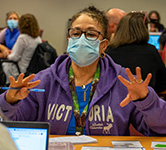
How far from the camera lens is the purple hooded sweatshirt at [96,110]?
1396mm

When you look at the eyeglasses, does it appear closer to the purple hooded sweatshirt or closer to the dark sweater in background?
the purple hooded sweatshirt

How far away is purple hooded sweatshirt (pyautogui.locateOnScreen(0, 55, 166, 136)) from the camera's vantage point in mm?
1396

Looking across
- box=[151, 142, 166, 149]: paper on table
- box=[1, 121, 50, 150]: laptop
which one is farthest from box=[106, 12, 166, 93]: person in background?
box=[1, 121, 50, 150]: laptop

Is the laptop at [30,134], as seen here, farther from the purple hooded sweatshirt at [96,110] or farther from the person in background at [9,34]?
the person in background at [9,34]

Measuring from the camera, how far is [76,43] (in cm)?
160

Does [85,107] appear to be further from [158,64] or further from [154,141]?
[158,64]

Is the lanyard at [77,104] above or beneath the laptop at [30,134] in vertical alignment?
beneath

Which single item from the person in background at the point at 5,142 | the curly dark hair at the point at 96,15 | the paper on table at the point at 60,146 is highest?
the curly dark hair at the point at 96,15

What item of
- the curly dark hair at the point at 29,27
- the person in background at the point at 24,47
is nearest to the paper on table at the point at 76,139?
the person in background at the point at 24,47

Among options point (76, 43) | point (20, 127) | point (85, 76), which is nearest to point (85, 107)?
point (85, 76)

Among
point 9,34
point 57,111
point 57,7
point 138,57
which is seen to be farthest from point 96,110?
point 57,7

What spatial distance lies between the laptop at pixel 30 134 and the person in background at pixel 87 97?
0.44 metres

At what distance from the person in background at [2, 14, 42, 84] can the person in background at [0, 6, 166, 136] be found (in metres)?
2.50

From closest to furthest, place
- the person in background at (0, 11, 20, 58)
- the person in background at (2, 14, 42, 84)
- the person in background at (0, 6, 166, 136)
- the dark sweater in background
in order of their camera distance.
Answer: the person in background at (0, 6, 166, 136) < the dark sweater in background < the person in background at (2, 14, 42, 84) < the person in background at (0, 11, 20, 58)
